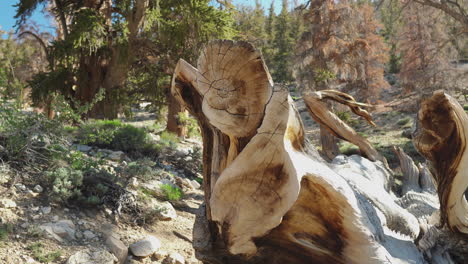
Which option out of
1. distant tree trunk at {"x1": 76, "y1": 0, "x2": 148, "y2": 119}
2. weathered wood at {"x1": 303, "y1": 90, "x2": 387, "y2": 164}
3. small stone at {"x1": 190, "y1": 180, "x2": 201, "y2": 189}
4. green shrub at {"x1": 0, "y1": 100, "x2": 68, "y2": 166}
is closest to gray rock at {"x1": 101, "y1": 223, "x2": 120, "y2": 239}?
green shrub at {"x1": 0, "y1": 100, "x2": 68, "y2": 166}

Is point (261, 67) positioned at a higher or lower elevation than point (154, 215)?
higher

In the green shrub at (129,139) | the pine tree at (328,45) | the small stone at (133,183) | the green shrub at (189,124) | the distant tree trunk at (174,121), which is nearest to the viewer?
the small stone at (133,183)

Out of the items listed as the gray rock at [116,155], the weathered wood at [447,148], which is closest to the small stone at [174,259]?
the weathered wood at [447,148]

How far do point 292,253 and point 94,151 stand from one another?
469cm

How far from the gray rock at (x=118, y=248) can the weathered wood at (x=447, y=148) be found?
2673 mm

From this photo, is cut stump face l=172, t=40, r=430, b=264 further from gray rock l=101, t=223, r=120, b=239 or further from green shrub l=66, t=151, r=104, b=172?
green shrub l=66, t=151, r=104, b=172

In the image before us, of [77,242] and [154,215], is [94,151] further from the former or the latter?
[77,242]

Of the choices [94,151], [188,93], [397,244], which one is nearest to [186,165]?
[94,151]

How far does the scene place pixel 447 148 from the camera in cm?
282

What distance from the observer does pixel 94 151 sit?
6215mm

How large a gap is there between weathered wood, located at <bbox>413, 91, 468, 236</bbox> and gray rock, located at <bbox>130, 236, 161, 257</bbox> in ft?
8.21

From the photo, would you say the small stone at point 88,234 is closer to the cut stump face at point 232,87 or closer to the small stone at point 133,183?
the small stone at point 133,183

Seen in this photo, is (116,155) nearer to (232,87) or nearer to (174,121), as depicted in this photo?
(232,87)

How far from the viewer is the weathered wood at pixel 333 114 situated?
3.52m
